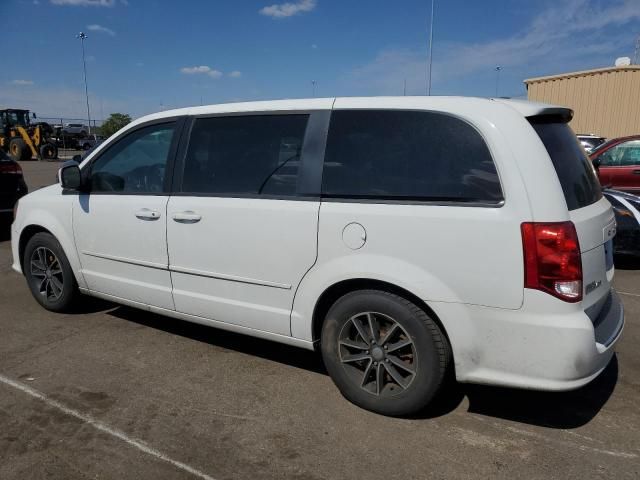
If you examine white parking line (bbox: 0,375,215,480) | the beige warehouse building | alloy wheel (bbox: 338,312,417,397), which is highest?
the beige warehouse building

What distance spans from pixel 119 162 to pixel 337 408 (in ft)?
8.31

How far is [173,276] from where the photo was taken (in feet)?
12.1

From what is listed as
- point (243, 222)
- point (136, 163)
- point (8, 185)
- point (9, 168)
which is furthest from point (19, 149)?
point (243, 222)

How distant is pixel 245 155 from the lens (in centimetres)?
342

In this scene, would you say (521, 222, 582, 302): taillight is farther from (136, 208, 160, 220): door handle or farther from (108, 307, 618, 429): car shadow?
(136, 208, 160, 220): door handle

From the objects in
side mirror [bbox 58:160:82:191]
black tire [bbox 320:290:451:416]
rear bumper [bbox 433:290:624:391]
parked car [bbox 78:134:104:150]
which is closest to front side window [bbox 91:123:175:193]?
side mirror [bbox 58:160:82:191]

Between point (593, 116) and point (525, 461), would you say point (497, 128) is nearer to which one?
point (525, 461)

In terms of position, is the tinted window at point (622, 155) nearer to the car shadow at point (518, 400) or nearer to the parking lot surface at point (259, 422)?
the parking lot surface at point (259, 422)

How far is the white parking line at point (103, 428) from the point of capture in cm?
255

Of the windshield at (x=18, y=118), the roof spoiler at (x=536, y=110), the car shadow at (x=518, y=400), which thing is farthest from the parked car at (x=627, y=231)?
the windshield at (x=18, y=118)

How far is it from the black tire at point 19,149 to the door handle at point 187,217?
93.5 feet

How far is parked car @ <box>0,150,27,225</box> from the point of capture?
8.57 metres

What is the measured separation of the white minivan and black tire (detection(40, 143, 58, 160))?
2775 cm

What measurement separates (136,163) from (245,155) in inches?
43.8
